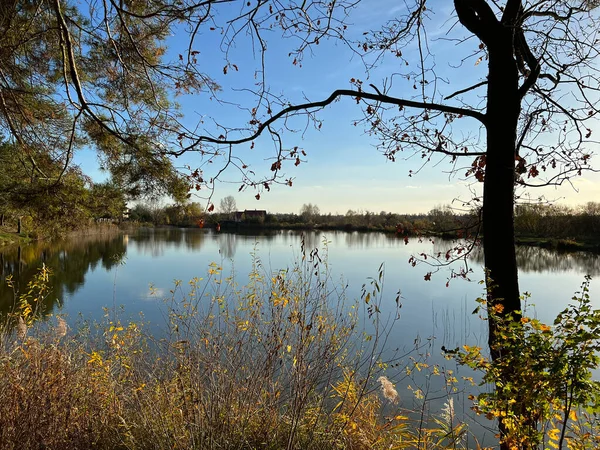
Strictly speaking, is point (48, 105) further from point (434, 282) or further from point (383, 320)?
point (434, 282)

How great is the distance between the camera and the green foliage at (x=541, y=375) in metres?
1.39

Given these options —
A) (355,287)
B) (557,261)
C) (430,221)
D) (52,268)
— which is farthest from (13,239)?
(557,261)

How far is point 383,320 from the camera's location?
25.8 ft

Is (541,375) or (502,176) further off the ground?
(502,176)

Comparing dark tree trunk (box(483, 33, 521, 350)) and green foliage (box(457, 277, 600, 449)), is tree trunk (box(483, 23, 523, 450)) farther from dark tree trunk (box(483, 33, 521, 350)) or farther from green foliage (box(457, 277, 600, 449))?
green foliage (box(457, 277, 600, 449))

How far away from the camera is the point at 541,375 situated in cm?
147

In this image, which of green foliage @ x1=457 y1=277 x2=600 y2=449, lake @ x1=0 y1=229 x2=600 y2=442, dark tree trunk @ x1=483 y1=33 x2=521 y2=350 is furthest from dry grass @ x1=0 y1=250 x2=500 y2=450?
lake @ x1=0 y1=229 x2=600 y2=442

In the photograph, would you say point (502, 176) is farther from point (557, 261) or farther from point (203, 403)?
point (557, 261)

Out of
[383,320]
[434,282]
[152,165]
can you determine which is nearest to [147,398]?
[152,165]

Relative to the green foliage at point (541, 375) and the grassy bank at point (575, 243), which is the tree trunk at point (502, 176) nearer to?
the green foliage at point (541, 375)

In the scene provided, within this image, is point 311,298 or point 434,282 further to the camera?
point 434,282

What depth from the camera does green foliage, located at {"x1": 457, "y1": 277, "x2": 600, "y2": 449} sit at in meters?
1.39

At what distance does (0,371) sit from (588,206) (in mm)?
26935

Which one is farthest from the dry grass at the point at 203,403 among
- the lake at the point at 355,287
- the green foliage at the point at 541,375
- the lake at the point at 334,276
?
the lake at the point at 334,276
